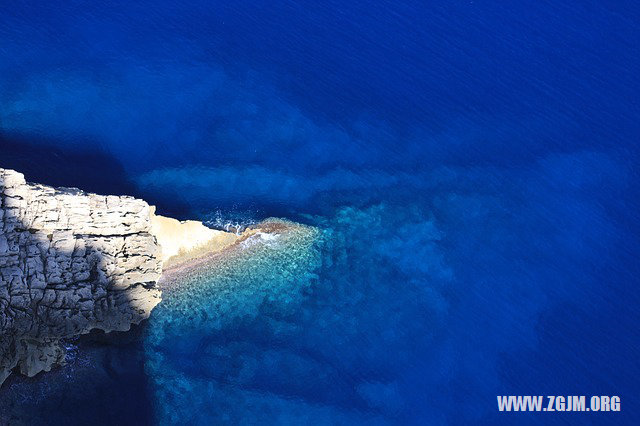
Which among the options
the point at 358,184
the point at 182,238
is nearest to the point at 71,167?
the point at 182,238

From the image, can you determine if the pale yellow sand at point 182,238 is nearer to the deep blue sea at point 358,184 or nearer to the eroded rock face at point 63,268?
the eroded rock face at point 63,268

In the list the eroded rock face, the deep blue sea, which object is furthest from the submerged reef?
the deep blue sea

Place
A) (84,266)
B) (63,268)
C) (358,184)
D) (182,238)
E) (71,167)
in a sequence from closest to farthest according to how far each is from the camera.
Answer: (63,268) → (84,266) → (182,238) → (71,167) → (358,184)

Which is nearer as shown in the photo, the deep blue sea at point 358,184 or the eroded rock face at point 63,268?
the eroded rock face at point 63,268

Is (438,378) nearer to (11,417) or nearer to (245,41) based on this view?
(11,417)

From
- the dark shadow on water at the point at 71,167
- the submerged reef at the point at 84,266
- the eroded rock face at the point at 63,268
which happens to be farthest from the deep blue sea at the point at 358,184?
the eroded rock face at the point at 63,268

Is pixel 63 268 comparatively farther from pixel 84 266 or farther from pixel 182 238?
pixel 182 238

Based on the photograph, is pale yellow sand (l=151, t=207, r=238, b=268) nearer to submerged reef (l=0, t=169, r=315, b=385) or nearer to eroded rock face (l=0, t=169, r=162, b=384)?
submerged reef (l=0, t=169, r=315, b=385)
